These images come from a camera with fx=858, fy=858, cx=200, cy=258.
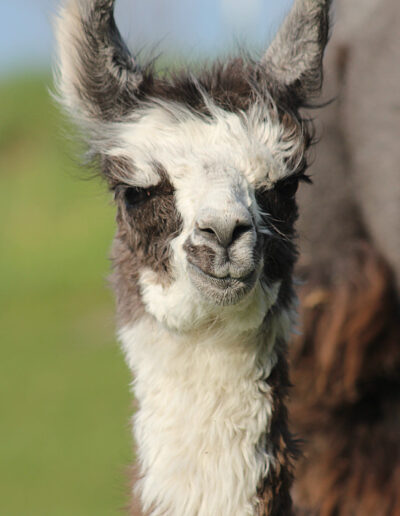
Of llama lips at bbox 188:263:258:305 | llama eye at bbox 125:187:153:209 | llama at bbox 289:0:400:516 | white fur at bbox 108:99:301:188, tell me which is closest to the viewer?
llama lips at bbox 188:263:258:305

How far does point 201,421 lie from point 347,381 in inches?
72.6

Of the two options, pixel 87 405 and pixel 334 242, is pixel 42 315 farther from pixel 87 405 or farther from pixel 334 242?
pixel 334 242

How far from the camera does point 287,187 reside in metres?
3.11

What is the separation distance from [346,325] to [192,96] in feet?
6.31

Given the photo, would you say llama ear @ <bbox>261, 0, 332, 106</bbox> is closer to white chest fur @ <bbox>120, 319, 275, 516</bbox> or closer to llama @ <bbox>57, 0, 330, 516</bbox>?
llama @ <bbox>57, 0, 330, 516</bbox>

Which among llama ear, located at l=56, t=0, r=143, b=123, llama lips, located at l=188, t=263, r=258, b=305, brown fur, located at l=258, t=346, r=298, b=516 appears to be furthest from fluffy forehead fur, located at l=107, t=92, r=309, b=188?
brown fur, located at l=258, t=346, r=298, b=516

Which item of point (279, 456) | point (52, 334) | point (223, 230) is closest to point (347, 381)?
point (279, 456)

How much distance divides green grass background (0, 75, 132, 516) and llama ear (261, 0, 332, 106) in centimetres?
87

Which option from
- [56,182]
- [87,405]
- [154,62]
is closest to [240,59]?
[154,62]

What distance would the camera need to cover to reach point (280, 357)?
314cm

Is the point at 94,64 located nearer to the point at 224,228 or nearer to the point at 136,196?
the point at 136,196

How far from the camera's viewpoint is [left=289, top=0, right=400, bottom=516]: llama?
4.44 metres

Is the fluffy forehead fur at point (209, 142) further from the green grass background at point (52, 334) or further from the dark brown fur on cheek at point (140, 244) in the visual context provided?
the green grass background at point (52, 334)

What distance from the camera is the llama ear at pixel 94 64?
9.95 ft
